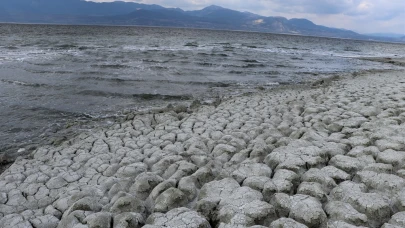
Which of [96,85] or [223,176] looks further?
[96,85]

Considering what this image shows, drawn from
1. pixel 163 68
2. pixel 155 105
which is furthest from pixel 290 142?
pixel 163 68

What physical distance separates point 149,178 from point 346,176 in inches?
128

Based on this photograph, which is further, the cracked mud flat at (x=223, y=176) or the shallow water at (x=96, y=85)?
the shallow water at (x=96, y=85)

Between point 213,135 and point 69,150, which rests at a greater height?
point 213,135

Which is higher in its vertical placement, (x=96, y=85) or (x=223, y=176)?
(x=223, y=176)

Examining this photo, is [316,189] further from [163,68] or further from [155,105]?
[163,68]

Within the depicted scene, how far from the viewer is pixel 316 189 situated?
4.35 meters

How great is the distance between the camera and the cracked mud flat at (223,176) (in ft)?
13.0

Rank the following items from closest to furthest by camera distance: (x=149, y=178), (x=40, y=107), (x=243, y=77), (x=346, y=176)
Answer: (x=346, y=176) < (x=149, y=178) < (x=40, y=107) < (x=243, y=77)

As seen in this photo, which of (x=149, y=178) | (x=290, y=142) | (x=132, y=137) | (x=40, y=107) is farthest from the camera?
(x=40, y=107)

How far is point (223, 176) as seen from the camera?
527 cm

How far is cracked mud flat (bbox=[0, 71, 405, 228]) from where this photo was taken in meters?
3.95

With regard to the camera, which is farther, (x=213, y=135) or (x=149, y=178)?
(x=213, y=135)

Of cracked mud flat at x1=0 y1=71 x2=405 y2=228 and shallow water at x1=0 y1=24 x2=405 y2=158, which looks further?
shallow water at x1=0 y1=24 x2=405 y2=158
